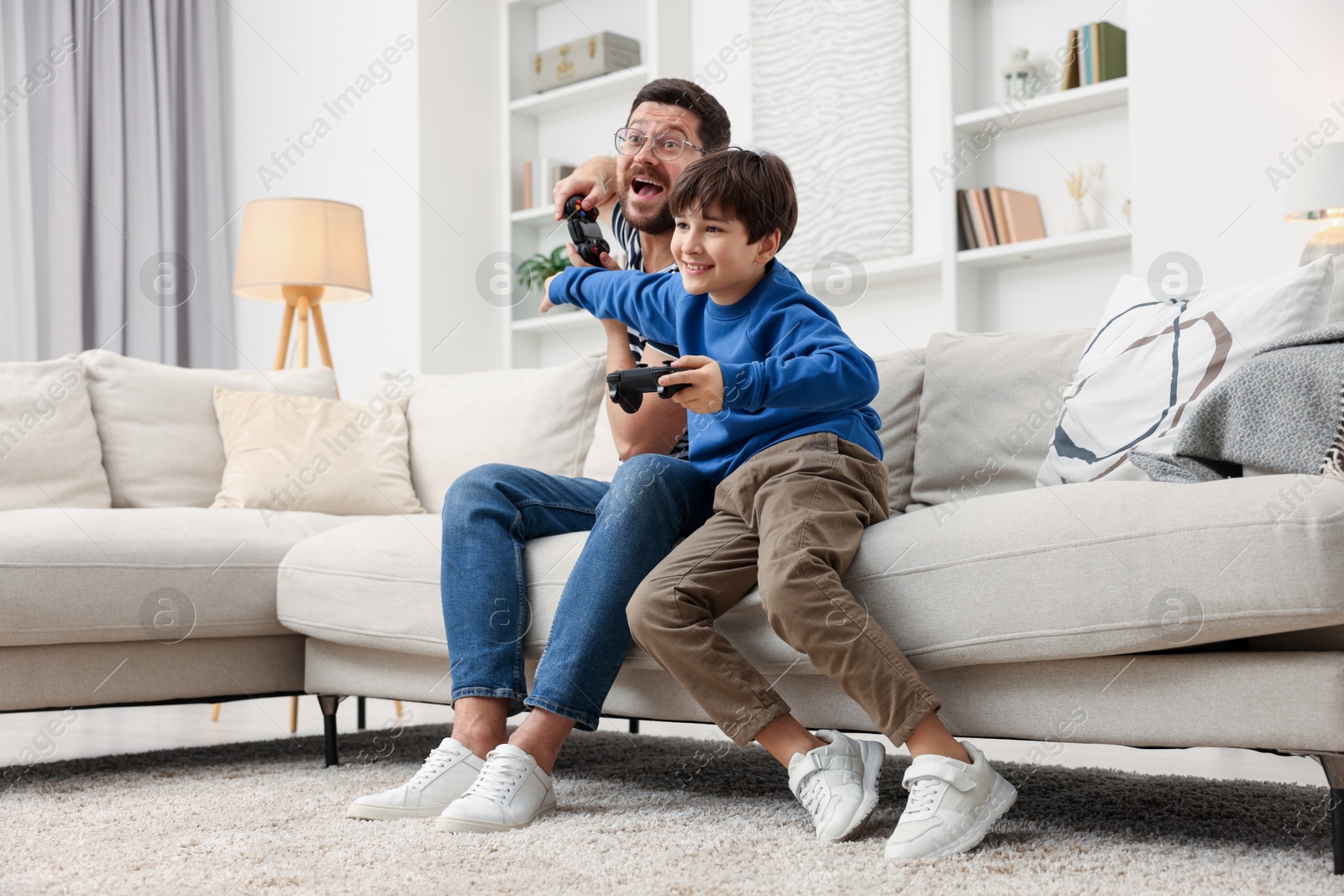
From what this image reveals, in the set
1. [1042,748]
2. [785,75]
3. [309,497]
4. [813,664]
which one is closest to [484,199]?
[785,75]

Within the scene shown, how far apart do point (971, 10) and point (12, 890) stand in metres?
3.53

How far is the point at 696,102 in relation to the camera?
1813mm

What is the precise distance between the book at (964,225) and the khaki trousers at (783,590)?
92.5 inches

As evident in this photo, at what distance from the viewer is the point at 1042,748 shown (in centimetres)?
204

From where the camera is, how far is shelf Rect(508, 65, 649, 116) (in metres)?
4.41

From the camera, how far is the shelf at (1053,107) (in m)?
3.50

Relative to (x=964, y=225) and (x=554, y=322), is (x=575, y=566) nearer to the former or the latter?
(x=964, y=225)

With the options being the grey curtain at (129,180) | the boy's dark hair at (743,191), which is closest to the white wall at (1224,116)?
the boy's dark hair at (743,191)

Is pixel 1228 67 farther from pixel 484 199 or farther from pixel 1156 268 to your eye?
pixel 484 199

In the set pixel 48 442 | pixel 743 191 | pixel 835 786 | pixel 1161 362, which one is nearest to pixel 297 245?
pixel 48 442

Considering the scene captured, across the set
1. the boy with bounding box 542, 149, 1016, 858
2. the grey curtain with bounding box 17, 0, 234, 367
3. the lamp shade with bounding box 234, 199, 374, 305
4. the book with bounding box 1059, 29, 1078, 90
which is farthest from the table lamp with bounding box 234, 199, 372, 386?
the book with bounding box 1059, 29, 1078, 90

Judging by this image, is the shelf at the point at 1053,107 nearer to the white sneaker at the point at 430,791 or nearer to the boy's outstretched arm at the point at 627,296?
the boy's outstretched arm at the point at 627,296

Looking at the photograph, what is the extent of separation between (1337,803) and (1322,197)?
2227mm

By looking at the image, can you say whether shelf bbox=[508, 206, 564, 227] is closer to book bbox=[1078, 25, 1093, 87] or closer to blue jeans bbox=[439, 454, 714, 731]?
book bbox=[1078, 25, 1093, 87]
